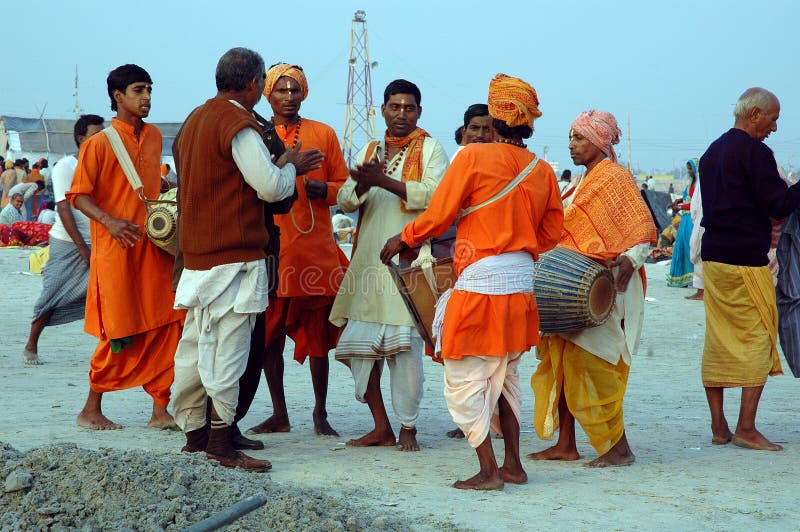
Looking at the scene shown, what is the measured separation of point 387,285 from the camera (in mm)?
6297

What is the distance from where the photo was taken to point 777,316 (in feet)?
21.5

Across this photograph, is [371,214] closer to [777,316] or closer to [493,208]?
[493,208]

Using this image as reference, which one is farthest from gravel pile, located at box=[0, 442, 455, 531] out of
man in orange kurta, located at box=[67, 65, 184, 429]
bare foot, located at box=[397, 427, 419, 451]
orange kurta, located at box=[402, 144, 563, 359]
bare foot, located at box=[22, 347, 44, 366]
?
bare foot, located at box=[22, 347, 44, 366]

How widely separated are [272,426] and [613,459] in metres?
2.23

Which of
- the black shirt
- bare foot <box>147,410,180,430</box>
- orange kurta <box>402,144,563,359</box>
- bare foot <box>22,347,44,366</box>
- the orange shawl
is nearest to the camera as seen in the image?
orange kurta <box>402,144,563,359</box>

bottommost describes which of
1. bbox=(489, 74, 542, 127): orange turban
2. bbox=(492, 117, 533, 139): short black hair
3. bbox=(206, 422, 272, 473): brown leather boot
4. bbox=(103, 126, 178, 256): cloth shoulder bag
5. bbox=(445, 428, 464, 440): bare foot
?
bbox=(445, 428, 464, 440): bare foot

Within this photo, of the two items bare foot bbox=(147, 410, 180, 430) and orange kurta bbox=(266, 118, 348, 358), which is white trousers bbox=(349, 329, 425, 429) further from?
bare foot bbox=(147, 410, 180, 430)

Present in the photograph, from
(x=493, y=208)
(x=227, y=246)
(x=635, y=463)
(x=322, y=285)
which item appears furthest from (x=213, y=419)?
(x=635, y=463)

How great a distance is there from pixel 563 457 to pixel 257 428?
200cm

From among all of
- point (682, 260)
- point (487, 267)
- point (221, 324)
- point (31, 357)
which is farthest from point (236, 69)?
point (682, 260)

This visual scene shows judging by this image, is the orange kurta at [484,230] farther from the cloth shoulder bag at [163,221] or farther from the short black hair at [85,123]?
the short black hair at [85,123]

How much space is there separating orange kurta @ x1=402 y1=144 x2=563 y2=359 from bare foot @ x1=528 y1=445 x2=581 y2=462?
3.61 feet

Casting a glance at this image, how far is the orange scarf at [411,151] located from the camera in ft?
20.9

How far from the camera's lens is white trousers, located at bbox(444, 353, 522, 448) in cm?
513
